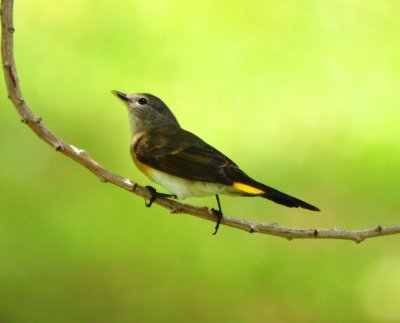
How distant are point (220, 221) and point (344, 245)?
10.5 ft

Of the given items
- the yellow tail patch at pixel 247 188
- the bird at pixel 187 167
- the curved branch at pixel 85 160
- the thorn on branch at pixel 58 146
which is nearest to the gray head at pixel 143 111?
the bird at pixel 187 167

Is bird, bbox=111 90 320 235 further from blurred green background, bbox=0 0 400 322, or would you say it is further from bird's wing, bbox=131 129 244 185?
blurred green background, bbox=0 0 400 322

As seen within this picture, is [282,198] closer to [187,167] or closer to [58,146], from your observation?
[187,167]

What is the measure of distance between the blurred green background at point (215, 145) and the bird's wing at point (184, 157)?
1852 millimetres

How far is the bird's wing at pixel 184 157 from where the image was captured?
3.61 metres

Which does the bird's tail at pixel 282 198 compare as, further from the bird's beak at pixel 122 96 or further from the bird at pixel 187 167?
the bird's beak at pixel 122 96

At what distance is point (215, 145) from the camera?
654 centimetres

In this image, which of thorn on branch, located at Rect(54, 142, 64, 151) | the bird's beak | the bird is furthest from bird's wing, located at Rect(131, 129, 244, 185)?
thorn on branch, located at Rect(54, 142, 64, 151)

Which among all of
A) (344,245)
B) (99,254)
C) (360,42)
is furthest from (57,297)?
(360,42)

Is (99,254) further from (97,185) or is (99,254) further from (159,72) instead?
(159,72)

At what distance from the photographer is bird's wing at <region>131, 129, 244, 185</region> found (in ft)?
11.8

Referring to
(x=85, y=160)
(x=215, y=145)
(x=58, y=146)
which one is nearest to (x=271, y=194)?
(x=85, y=160)

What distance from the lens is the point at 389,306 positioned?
A: 582 cm

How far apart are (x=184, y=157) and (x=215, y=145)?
2.80 metres
